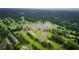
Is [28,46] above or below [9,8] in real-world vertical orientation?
below
